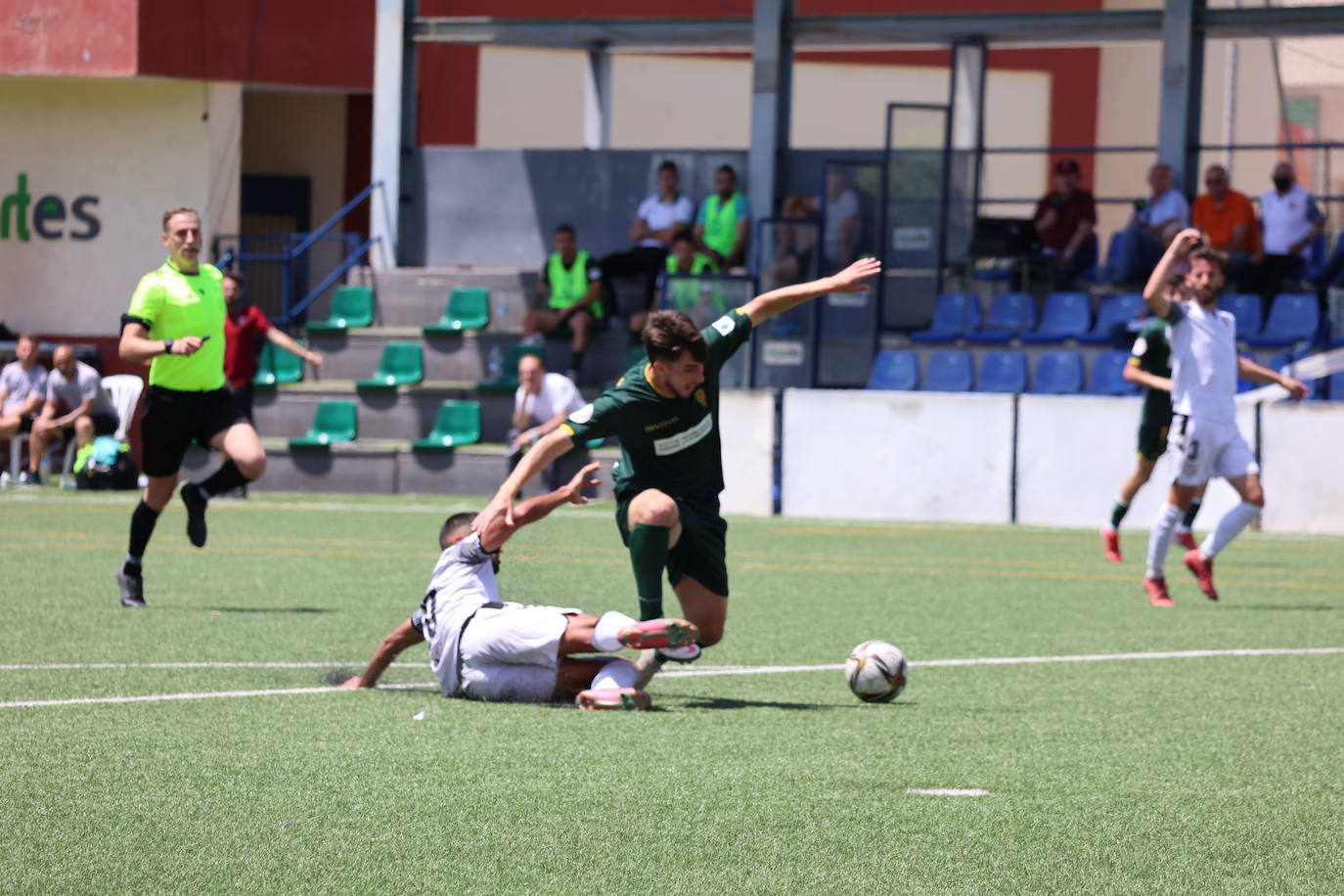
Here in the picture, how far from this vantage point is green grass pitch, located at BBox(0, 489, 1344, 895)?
4.86m

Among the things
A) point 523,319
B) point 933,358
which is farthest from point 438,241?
point 933,358

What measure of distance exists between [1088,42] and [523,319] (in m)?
7.54

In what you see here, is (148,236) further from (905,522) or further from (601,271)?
(905,522)

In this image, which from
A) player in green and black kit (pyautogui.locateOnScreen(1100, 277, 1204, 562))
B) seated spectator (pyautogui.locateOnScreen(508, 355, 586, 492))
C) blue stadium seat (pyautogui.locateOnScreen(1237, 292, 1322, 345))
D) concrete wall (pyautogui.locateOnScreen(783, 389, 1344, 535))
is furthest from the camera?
blue stadium seat (pyautogui.locateOnScreen(1237, 292, 1322, 345))

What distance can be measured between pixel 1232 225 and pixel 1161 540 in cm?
975

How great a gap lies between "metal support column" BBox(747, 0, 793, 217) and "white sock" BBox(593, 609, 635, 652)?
1651cm

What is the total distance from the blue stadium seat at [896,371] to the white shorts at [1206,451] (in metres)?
8.89

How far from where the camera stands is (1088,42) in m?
23.3

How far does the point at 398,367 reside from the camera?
2239 cm

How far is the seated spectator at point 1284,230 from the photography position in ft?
66.8

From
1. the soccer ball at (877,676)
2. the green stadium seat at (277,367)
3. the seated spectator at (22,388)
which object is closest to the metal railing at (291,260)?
the green stadium seat at (277,367)

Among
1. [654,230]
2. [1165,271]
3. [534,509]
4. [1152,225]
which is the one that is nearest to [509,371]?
[654,230]

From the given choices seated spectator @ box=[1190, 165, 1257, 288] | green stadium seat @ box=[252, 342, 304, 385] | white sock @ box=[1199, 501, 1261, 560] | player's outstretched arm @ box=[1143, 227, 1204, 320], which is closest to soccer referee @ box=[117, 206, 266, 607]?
player's outstretched arm @ box=[1143, 227, 1204, 320]

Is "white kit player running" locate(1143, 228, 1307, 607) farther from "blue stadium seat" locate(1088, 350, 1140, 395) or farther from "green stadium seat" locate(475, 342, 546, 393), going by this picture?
"green stadium seat" locate(475, 342, 546, 393)
